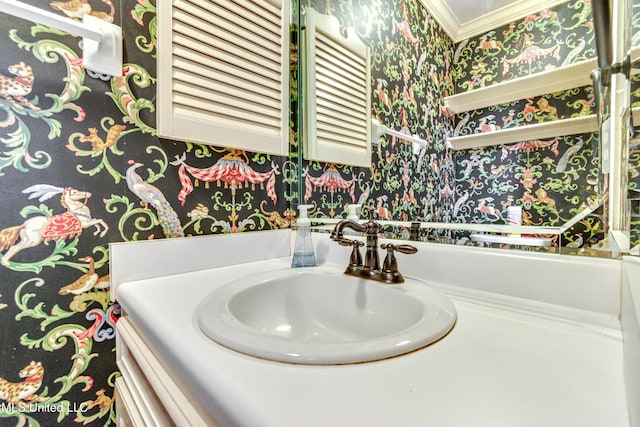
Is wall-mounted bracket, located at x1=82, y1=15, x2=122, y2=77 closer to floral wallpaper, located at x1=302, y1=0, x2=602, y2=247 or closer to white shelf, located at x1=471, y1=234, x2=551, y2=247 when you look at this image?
floral wallpaper, located at x1=302, y1=0, x2=602, y2=247

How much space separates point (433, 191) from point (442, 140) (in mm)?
140

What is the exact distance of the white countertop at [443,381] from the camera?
273 mm

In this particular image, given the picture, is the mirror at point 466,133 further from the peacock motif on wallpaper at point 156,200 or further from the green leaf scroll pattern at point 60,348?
the green leaf scroll pattern at point 60,348

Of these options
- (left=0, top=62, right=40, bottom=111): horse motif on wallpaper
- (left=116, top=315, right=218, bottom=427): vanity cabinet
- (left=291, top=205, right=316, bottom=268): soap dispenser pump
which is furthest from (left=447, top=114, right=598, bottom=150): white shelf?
(left=0, top=62, right=40, bottom=111): horse motif on wallpaper

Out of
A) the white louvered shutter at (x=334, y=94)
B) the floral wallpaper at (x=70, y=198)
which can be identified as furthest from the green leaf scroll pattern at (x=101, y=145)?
the white louvered shutter at (x=334, y=94)

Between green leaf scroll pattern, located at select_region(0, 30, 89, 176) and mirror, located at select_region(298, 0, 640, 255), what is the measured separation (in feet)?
2.33

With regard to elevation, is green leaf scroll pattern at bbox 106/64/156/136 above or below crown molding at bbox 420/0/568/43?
below

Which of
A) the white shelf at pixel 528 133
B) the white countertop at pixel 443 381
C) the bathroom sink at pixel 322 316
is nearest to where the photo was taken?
the white countertop at pixel 443 381

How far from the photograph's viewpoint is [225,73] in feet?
2.95

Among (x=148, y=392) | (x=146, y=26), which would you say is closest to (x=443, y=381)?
(x=148, y=392)

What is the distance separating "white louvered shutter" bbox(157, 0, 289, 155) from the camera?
79cm

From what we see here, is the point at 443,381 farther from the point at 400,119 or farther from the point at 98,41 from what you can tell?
the point at 98,41

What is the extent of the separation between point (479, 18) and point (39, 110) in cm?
106

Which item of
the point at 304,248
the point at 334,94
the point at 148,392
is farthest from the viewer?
the point at 334,94
